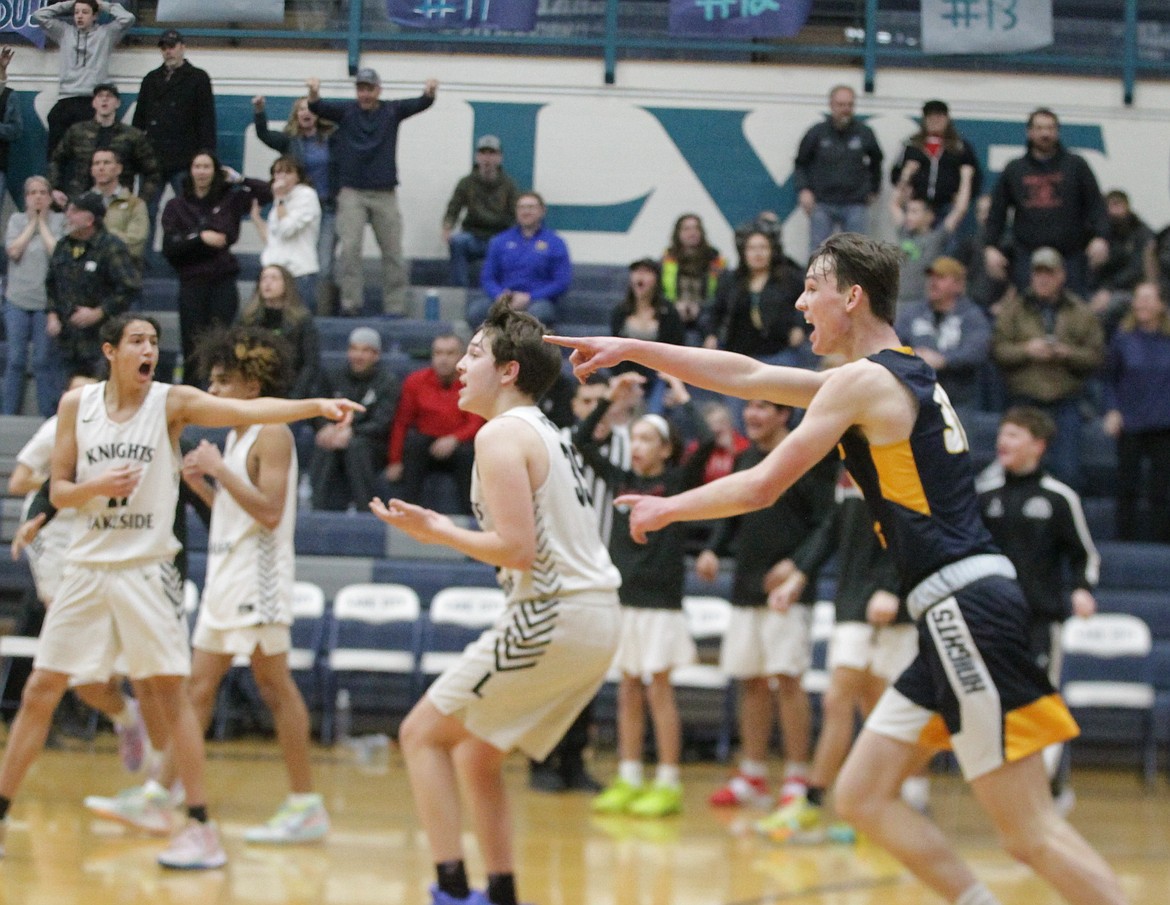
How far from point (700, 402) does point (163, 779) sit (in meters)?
4.94

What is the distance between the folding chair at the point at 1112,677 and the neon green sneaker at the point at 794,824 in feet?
7.45

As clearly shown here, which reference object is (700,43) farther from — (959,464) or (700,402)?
(700,402)

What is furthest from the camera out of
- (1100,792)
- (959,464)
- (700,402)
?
(700,402)

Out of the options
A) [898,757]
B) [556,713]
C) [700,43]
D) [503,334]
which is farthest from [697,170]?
[898,757]

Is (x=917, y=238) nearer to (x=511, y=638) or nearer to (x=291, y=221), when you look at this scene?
(x=511, y=638)

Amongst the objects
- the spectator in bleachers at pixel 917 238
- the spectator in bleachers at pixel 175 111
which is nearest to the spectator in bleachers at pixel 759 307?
the spectator in bleachers at pixel 917 238

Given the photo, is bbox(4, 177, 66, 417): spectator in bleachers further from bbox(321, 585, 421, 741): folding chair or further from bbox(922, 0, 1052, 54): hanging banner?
bbox(321, 585, 421, 741): folding chair

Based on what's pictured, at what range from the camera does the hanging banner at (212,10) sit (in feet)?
13.8

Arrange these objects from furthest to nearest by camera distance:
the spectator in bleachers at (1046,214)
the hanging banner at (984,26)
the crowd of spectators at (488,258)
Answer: the spectator in bleachers at (1046,214) < the hanging banner at (984,26) < the crowd of spectators at (488,258)

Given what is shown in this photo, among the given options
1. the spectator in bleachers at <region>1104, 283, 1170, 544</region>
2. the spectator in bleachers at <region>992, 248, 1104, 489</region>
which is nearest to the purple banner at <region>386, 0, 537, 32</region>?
the spectator in bleachers at <region>992, 248, 1104, 489</region>

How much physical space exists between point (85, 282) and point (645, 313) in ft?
18.7

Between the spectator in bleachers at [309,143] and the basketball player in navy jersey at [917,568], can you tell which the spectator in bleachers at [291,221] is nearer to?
the spectator in bleachers at [309,143]

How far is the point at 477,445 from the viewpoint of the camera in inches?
200

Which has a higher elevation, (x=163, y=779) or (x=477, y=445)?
(x=477, y=445)
